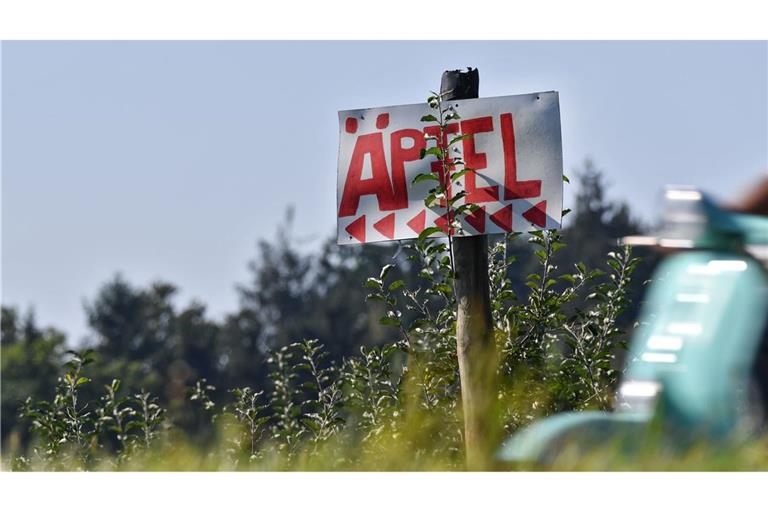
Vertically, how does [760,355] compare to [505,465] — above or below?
above

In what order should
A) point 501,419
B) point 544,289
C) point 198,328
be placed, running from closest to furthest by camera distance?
point 501,419 → point 544,289 → point 198,328

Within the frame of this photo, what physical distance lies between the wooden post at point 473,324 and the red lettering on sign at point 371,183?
410mm

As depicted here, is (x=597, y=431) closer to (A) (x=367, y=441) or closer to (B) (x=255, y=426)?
(A) (x=367, y=441)

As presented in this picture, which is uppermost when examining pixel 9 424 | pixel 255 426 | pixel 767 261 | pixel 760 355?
pixel 767 261

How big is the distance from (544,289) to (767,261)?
2.70 m

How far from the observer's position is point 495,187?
21.7 ft

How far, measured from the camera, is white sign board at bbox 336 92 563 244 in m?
6.58

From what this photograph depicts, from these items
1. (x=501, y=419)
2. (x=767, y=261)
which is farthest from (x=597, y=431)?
(x=501, y=419)

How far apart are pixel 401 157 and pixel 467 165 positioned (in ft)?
1.12

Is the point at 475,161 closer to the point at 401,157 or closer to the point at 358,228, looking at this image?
the point at 401,157

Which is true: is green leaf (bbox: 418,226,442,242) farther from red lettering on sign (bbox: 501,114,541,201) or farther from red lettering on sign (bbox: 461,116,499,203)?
red lettering on sign (bbox: 501,114,541,201)

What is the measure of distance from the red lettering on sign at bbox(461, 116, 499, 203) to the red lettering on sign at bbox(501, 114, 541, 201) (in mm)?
66

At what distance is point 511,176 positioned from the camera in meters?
6.60

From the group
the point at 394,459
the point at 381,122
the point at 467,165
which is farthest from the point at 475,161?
the point at 394,459
